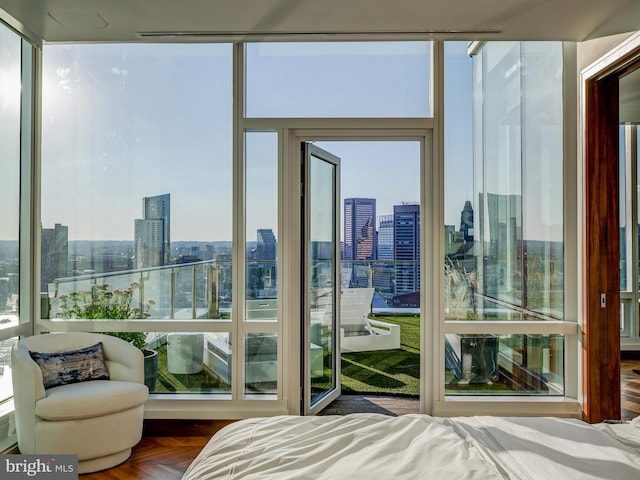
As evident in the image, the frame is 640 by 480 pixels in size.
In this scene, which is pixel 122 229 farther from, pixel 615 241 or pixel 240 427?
pixel 615 241

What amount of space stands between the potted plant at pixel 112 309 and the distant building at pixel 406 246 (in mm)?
3000

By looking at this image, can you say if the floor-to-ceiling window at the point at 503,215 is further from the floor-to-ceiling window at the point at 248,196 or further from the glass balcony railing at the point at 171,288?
the glass balcony railing at the point at 171,288

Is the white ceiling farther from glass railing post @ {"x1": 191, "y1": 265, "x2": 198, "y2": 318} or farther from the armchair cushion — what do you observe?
the armchair cushion

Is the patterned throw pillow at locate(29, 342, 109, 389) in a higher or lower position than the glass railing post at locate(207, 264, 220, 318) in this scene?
lower

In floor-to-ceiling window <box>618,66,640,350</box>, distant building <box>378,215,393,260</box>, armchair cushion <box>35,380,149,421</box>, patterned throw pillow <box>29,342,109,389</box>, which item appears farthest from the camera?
distant building <box>378,215,393,260</box>

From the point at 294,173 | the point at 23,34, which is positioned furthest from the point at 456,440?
the point at 23,34

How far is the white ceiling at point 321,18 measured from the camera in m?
2.74

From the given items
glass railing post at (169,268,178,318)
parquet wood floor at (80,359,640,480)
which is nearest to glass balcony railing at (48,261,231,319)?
glass railing post at (169,268,178,318)

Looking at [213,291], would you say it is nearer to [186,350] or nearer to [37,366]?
[186,350]

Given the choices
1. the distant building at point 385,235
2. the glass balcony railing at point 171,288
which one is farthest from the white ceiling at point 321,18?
the distant building at point 385,235

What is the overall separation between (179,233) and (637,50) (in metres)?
3.34

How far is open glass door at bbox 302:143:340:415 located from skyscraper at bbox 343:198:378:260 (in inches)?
51.9

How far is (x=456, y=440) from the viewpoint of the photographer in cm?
166

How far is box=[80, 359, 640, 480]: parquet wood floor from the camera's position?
2.83m
